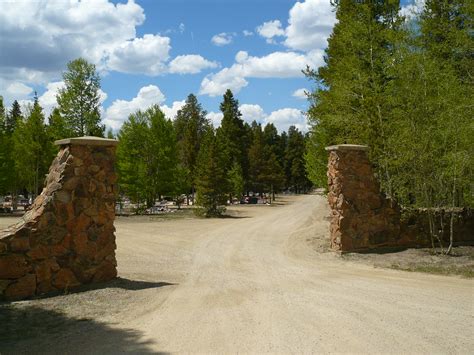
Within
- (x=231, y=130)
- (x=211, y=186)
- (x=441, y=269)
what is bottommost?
(x=441, y=269)

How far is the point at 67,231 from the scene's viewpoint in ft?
27.9

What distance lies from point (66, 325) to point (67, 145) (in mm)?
3731

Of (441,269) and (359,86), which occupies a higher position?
(359,86)

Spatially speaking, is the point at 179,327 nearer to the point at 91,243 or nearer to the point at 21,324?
the point at 21,324

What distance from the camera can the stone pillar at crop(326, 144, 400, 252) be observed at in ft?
44.7

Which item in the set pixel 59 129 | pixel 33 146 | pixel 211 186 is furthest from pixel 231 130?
pixel 33 146

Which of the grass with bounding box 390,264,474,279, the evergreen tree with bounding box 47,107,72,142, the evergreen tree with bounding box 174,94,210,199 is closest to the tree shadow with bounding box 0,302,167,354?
the grass with bounding box 390,264,474,279

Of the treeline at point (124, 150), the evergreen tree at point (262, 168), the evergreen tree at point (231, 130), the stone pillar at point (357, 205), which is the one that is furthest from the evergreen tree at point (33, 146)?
the evergreen tree at point (262, 168)

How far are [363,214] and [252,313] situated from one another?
7.72 meters

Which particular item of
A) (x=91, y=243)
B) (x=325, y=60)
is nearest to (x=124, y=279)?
(x=91, y=243)

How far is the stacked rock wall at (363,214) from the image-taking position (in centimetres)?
1364

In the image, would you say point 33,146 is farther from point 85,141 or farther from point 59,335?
point 59,335

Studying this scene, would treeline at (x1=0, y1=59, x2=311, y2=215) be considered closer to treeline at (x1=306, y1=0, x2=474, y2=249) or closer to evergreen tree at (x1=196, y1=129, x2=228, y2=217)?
evergreen tree at (x1=196, y1=129, x2=228, y2=217)

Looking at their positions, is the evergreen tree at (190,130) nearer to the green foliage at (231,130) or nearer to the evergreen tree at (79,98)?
the green foliage at (231,130)
